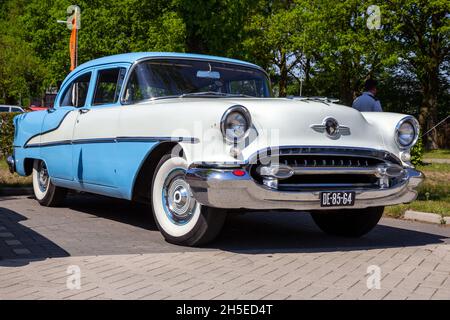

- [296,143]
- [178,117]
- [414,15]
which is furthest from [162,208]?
[414,15]

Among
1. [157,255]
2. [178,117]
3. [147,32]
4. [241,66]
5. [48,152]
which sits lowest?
[157,255]

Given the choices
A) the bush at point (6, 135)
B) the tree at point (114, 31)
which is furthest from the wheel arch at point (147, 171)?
the tree at point (114, 31)

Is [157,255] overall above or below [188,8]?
below

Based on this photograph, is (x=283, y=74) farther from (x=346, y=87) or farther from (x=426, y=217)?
(x=426, y=217)

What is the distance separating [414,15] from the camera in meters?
29.0

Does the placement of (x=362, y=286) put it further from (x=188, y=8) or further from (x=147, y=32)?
(x=147, y=32)

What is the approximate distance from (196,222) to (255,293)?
1.46 meters

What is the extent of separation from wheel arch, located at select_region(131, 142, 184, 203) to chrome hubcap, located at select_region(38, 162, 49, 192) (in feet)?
8.57

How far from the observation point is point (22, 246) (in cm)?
569

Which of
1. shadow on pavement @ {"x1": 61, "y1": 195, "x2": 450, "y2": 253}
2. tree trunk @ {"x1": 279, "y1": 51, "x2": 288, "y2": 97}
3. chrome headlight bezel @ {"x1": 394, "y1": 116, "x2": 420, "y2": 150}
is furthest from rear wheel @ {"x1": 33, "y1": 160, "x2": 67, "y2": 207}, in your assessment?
tree trunk @ {"x1": 279, "y1": 51, "x2": 288, "y2": 97}

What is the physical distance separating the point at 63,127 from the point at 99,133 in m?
1.08

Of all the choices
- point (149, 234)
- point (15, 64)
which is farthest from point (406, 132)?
point (15, 64)

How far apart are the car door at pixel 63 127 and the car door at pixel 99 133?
0.66ft

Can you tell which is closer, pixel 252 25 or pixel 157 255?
pixel 157 255
